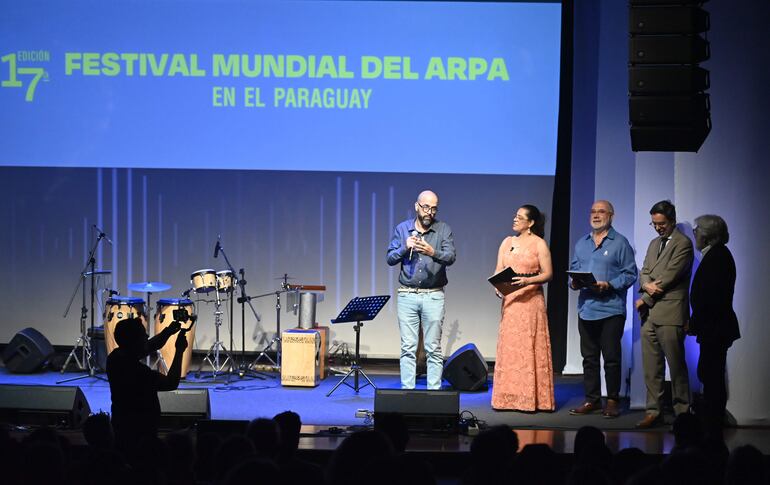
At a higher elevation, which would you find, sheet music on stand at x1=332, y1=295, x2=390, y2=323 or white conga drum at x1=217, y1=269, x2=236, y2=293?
white conga drum at x1=217, y1=269, x2=236, y2=293

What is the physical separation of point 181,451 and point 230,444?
217 millimetres

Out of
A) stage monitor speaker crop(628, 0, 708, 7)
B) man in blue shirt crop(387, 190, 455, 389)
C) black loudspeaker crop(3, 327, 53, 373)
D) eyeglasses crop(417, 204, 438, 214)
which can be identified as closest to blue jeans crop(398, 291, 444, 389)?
man in blue shirt crop(387, 190, 455, 389)

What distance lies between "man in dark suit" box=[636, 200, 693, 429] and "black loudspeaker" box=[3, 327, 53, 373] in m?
5.38

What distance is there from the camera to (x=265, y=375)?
323 inches

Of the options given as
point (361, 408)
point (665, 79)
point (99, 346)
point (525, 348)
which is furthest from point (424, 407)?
point (99, 346)

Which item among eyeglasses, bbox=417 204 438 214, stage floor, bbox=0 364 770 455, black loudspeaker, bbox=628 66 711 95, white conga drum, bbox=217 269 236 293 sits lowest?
stage floor, bbox=0 364 770 455

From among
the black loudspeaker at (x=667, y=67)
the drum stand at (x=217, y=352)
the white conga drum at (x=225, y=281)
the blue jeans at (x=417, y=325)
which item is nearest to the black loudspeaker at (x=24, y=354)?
the drum stand at (x=217, y=352)

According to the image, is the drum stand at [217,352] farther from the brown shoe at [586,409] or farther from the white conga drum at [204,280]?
the brown shoe at [586,409]

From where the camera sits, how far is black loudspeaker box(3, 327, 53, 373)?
8.27 metres

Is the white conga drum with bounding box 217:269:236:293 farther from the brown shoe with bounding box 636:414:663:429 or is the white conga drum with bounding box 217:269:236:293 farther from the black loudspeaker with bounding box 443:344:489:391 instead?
the brown shoe with bounding box 636:414:663:429

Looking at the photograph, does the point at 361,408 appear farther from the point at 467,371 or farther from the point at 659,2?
the point at 659,2

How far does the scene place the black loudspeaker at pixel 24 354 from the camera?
27.1 feet

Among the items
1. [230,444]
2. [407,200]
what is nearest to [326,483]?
[230,444]

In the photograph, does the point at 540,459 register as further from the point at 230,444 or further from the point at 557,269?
the point at 557,269
